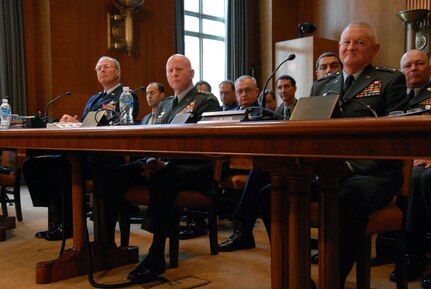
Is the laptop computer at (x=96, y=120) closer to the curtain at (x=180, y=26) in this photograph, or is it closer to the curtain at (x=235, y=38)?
the curtain at (x=180, y=26)

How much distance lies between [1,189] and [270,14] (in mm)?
5991

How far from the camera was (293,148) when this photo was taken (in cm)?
111

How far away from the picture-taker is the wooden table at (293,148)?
965 mm

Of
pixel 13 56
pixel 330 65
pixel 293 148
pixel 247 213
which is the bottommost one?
pixel 247 213

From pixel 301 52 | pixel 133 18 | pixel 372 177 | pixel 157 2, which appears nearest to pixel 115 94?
pixel 372 177

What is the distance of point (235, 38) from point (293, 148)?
7394mm

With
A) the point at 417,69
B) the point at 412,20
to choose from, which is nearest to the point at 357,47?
the point at 417,69

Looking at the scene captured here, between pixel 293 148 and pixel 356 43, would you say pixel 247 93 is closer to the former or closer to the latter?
pixel 356 43

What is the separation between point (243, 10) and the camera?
27.5 ft

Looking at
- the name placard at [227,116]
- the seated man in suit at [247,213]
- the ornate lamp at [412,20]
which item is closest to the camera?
the name placard at [227,116]

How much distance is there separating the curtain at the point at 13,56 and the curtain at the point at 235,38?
3424 millimetres

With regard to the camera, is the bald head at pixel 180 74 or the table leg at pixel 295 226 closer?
the table leg at pixel 295 226

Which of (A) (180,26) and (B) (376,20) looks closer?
(A) (180,26)

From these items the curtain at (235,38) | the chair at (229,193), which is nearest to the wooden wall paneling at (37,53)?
the curtain at (235,38)
